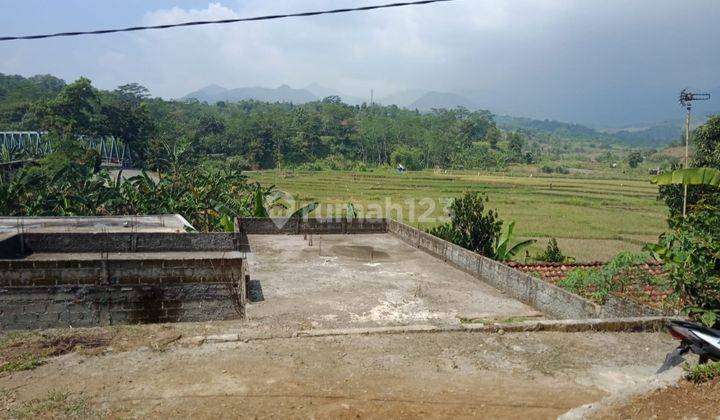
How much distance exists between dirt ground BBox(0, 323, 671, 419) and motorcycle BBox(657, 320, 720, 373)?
0.67 m

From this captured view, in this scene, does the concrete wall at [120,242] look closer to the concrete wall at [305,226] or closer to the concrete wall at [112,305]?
the concrete wall at [305,226]

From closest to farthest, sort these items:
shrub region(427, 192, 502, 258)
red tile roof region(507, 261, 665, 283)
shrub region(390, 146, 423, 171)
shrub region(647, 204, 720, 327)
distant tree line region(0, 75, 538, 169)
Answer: shrub region(647, 204, 720, 327), red tile roof region(507, 261, 665, 283), shrub region(427, 192, 502, 258), distant tree line region(0, 75, 538, 169), shrub region(390, 146, 423, 171)

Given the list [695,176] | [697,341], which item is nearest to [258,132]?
[695,176]

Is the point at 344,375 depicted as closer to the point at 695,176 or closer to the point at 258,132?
the point at 695,176

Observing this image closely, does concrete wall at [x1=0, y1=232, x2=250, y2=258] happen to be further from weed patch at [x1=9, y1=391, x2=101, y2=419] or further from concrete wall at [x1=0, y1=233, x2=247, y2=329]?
weed patch at [x1=9, y1=391, x2=101, y2=419]

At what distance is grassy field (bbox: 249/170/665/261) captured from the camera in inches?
928

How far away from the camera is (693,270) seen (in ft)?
20.3

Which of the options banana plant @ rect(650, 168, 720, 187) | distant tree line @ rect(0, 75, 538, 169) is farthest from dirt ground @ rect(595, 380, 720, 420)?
distant tree line @ rect(0, 75, 538, 169)

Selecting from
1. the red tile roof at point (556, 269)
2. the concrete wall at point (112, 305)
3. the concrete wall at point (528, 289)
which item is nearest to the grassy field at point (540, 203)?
the red tile roof at point (556, 269)

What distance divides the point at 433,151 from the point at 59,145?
5195cm

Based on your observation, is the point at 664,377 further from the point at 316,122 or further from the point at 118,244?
the point at 316,122

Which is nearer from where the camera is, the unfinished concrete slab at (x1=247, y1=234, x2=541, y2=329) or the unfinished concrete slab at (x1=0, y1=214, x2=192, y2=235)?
the unfinished concrete slab at (x1=247, y1=234, x2=541, y2=329)

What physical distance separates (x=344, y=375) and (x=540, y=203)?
110ft

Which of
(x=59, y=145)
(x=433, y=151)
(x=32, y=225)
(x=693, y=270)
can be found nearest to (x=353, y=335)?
(x=693, y=270)
